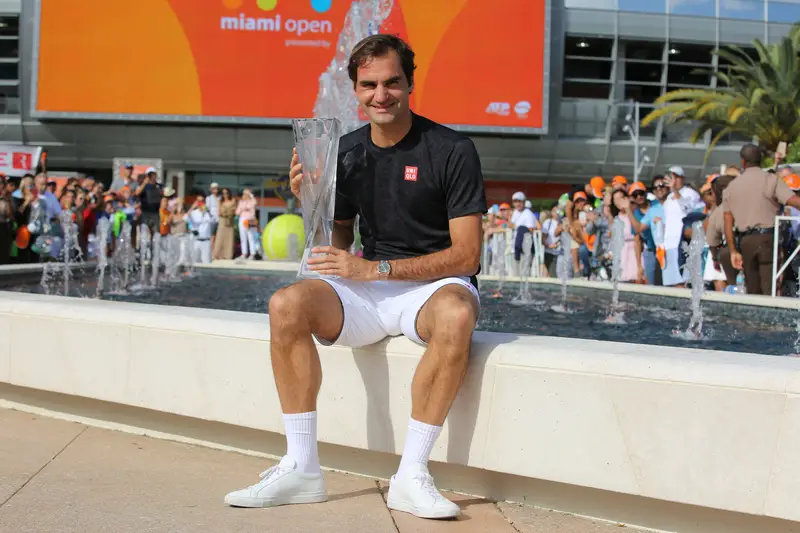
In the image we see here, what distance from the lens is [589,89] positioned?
32.5m

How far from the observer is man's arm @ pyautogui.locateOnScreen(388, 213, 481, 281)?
300 cm

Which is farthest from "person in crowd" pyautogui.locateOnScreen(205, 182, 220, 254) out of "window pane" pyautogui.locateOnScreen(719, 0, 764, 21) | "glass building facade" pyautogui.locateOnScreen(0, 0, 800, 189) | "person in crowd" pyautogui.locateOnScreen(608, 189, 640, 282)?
"window pane" pyautogui.locateOnScreen(719, 0, 764, 21)

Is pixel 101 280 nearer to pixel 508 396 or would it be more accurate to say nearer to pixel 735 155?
pixel 508 396

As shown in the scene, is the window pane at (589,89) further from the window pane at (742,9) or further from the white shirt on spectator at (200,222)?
the white shirt on spectator at (200,222)

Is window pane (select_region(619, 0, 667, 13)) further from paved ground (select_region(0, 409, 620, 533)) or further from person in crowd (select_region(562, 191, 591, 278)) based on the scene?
paved ground (select_region(0, 409, 620, 533))

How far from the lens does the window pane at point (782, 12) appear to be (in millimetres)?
32156

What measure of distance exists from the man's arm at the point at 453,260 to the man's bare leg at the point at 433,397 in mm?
210

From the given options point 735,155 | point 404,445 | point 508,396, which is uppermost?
point 735,155

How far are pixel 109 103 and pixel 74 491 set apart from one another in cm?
2730

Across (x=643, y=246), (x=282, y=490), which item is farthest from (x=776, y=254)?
(x=282, y=490)

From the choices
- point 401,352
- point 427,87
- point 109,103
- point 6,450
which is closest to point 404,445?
point 401,352

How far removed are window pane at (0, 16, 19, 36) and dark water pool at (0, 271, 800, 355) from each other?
82.5 feet

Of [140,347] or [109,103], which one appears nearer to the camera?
[140,347]

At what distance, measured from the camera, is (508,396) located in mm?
2775
